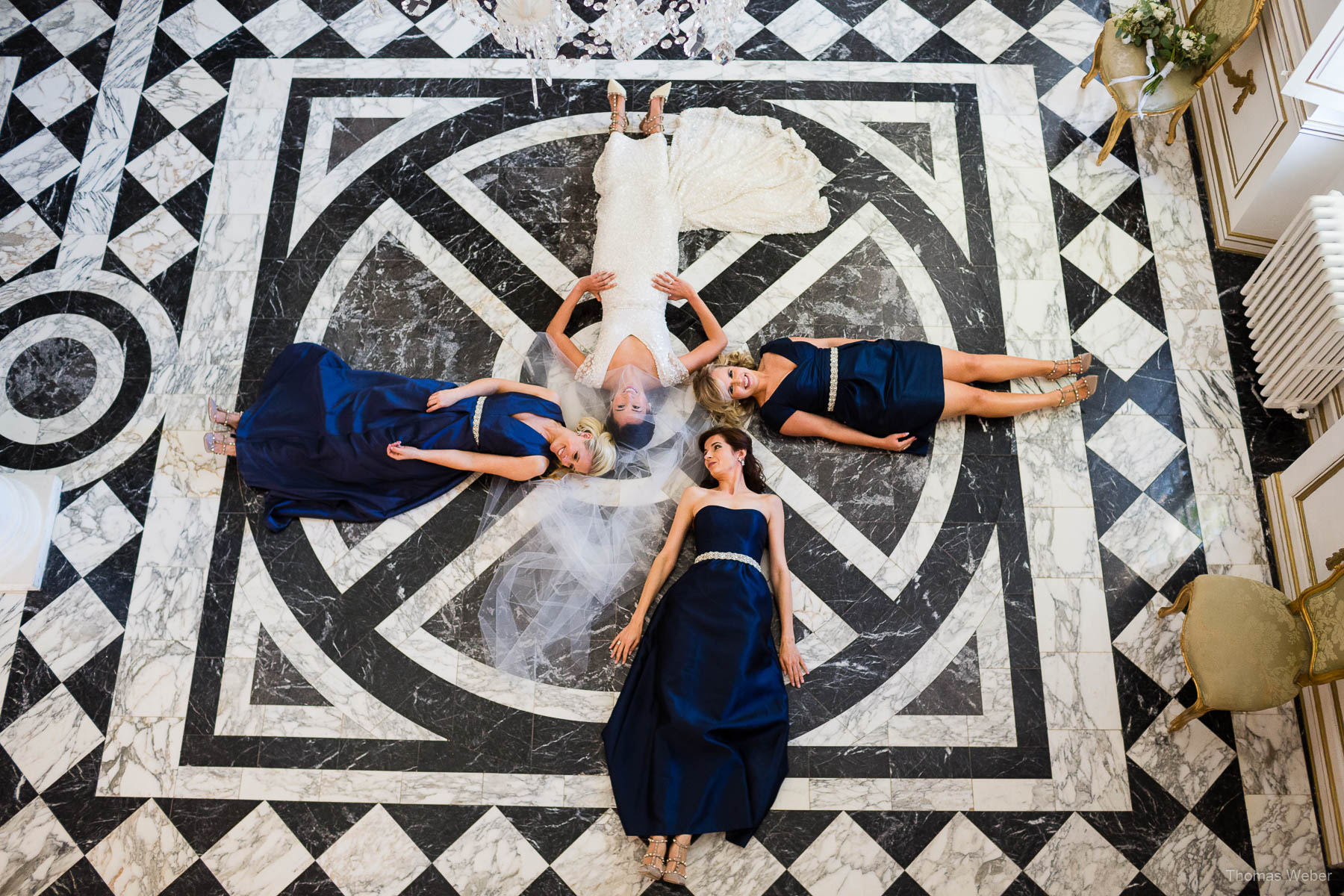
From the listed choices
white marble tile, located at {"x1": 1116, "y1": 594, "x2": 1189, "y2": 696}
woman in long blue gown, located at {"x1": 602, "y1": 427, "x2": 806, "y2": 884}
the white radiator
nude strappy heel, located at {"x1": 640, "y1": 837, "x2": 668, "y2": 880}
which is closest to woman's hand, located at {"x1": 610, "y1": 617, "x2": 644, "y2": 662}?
woman in long blue gown, located at {"x1": 602, "y1": 427, "x2": 806, "y2": 884}

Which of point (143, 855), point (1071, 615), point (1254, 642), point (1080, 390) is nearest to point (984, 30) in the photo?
point (1080, 390)

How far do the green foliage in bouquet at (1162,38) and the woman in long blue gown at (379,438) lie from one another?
11.0ft

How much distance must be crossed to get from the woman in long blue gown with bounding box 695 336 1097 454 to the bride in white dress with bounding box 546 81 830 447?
27cm

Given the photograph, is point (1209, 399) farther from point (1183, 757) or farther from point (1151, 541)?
point (1183, 757)

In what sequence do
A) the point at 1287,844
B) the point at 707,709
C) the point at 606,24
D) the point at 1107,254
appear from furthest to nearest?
the point at 1107,254 < the point at 1287,844 < the point at 707,709 < the point at 606,24

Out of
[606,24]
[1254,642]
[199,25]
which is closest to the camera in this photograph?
[606,24]

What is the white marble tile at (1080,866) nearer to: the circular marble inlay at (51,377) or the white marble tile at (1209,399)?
the white marble tile at (1209,399)

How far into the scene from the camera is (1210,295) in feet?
15.3

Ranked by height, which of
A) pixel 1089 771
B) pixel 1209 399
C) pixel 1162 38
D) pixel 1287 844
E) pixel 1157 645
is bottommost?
pixel 1287 844

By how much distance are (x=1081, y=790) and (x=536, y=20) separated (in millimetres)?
3750

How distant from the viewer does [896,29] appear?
5223 mm

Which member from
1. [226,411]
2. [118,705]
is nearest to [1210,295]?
[226,411]

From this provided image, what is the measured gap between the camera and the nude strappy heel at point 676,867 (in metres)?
3.68

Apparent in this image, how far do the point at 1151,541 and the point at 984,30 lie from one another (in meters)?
3.00
